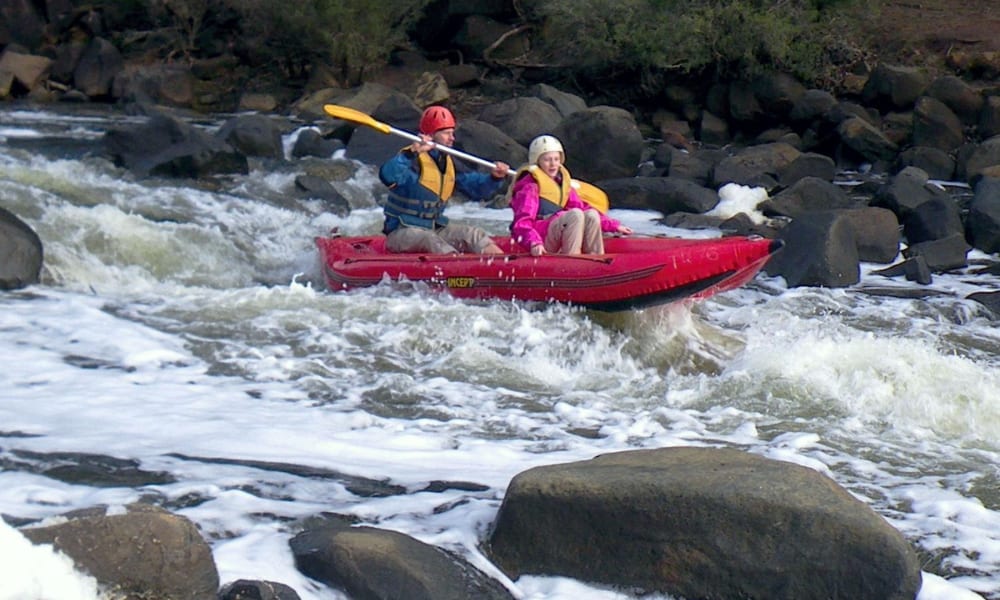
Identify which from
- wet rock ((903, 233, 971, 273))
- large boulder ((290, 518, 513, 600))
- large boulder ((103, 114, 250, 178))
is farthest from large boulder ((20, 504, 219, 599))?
large boulder ((103, 114, 250, 178))

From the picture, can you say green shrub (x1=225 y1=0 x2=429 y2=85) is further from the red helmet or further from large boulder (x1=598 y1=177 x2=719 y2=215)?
the red helmet

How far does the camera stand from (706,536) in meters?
3.56

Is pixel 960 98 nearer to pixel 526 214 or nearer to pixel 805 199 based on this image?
pixel 805 199

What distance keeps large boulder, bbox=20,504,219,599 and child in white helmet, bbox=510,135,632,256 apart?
4.17 meters

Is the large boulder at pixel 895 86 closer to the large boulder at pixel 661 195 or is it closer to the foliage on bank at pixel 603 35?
the foliage on bank at pixel 603 35

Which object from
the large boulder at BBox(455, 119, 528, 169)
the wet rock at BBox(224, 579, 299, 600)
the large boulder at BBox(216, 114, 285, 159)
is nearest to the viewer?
the wet rock at BBox(224, 579, 299, 600)

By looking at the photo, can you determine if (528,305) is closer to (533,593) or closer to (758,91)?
(533,593)

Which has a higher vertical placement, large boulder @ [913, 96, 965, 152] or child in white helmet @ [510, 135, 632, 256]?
large boulder @ [913, 96, 965, 152]

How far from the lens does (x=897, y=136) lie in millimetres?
14031

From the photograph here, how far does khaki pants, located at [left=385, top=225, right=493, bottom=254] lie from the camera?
7.55 metres

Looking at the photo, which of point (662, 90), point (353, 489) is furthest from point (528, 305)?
point (662, 90)

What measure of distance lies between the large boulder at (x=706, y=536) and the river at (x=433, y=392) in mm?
97

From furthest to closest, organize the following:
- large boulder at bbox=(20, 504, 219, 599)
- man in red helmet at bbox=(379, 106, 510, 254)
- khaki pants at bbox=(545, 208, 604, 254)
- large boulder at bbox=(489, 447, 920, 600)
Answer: man in red helmet at bbox=(379, 106, 510, 254)
khaki pants at bbox=(545, 208, 604, 254)
large boulder at bbox=(489, 447, 920, 600)
large boulder at bbox=(20, 504, 219, 599)

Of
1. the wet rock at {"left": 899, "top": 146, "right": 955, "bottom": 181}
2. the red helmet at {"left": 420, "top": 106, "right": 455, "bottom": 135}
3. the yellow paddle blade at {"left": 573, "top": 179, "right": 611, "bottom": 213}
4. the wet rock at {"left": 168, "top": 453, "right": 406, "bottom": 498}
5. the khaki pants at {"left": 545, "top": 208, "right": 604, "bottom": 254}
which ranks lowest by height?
the wet rock at {"left": 168, "top": 453, "right": 406, "bottom": 498}
